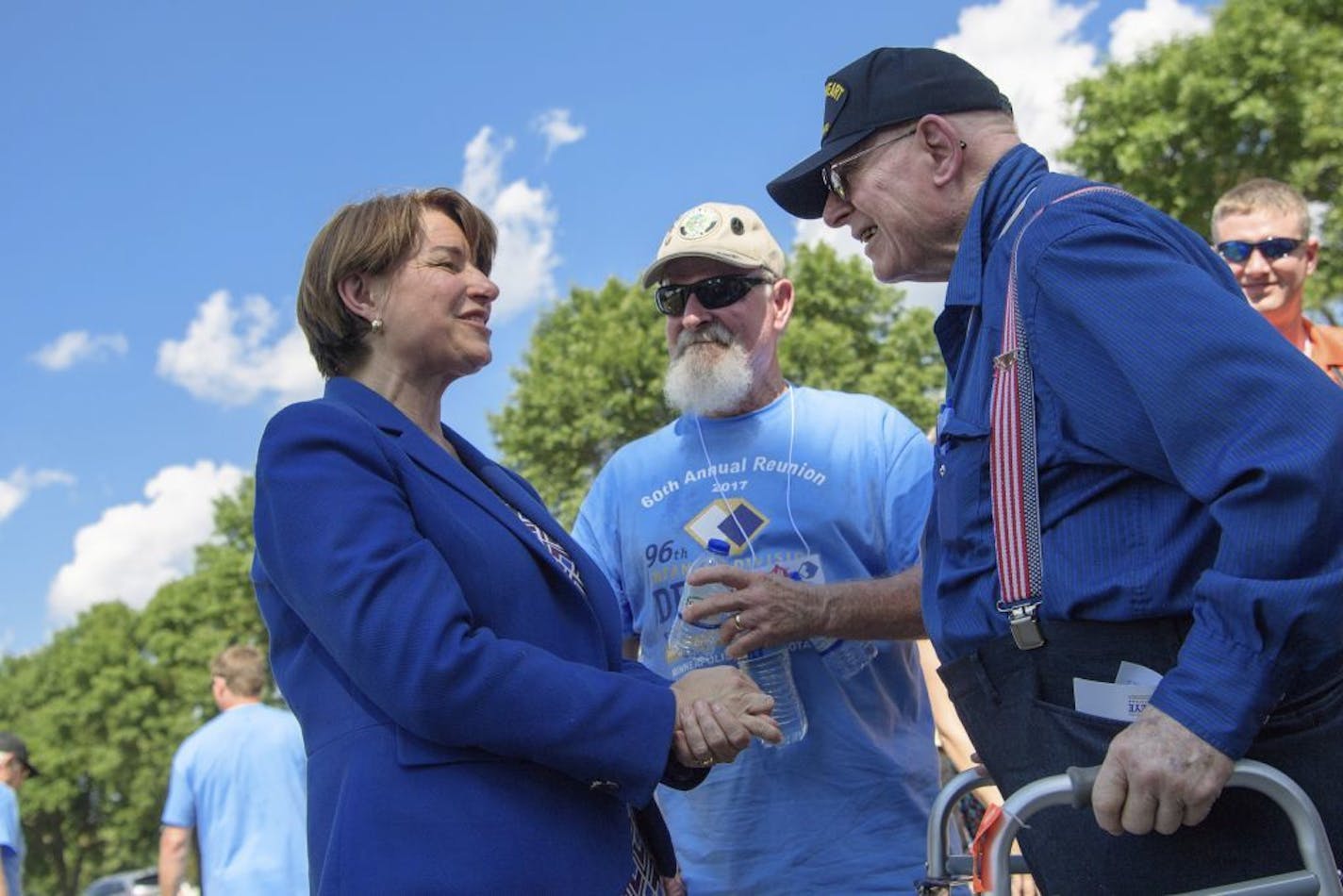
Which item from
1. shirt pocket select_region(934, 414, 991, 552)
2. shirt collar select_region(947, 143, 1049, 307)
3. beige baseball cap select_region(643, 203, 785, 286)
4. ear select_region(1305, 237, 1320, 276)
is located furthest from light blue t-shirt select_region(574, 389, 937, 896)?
ear select_region(1305, 237, 1320, 276)

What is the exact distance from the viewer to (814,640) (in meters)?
3.54

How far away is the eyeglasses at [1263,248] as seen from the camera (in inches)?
190

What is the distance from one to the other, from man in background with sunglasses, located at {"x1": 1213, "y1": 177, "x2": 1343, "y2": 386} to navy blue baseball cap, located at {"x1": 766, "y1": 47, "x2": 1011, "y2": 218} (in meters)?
2.63

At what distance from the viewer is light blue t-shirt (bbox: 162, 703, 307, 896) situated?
6.86 metres

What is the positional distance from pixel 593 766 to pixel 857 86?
143cm

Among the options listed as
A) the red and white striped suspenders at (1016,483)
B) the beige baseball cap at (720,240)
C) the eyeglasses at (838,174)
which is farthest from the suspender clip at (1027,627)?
the beige baseball cap at (720,240)

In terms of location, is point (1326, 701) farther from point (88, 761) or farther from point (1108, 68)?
point (88, 761)

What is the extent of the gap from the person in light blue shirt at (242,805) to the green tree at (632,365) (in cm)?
1724

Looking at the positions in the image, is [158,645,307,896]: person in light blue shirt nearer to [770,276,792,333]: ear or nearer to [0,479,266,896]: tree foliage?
[770,276,792,333]: ear

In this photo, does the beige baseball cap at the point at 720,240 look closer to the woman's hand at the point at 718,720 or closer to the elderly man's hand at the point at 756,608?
the elderly man's hand at the point at 756,608

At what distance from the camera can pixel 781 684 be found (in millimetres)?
3543

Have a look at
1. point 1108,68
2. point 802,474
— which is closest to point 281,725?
point 802,474

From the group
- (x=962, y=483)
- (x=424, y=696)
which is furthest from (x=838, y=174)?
(x=424, y=696)

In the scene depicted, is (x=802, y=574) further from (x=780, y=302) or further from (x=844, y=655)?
(x=780, y=302)
